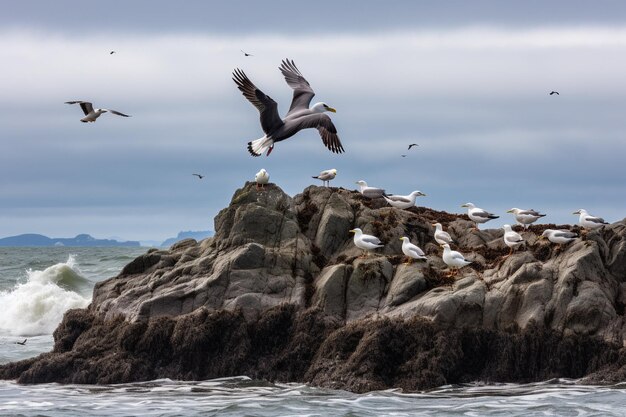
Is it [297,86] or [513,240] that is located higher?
[297,86]

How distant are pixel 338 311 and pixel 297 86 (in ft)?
24.6

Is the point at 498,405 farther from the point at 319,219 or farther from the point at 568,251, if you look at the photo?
the point at 319,219

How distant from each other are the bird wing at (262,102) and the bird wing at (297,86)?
160cm

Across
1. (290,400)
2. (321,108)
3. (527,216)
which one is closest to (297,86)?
(321,108)

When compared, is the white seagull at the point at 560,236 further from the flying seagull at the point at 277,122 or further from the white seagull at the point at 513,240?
the flying seagull at the point at 277,122

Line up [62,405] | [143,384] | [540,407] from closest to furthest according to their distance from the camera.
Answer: [540,407], [62,405], [143,384]

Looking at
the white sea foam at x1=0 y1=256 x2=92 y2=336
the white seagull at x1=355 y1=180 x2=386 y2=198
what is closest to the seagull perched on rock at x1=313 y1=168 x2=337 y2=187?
the white seagull at x1=355 y1=180 x2=386 y2=198

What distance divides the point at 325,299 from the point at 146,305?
14.1ft

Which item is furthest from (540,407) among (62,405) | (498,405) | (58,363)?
(58,363)

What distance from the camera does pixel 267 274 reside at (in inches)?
1003

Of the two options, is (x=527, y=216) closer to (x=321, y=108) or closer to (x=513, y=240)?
(x=513, y=240)

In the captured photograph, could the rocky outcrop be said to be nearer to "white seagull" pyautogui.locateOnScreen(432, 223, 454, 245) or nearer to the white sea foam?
"white seagull" pyautogui.locateOnScreen(432, 223, 454, 245)

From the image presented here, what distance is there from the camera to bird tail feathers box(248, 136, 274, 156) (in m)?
26.2

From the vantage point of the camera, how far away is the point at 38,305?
40688mm
